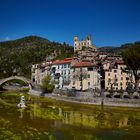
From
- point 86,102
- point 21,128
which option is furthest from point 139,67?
point 21,128

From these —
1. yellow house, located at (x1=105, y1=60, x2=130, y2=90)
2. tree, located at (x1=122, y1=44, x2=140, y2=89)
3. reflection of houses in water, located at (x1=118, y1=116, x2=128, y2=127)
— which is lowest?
reflection of houses in water, located at (x1=118, y1=116, x2=128, y2=127)

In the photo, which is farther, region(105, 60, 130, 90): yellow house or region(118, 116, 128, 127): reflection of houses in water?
region(105, 60, 130, 90): yellow house

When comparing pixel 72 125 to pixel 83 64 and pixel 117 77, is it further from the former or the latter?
pixel 83 64

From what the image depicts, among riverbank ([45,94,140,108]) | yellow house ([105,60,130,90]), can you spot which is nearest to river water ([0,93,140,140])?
riverbank ([45,94,140,108])

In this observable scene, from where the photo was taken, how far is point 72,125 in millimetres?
58219

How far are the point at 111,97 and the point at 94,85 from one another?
1070 inches

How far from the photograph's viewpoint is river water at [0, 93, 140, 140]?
48.7 metres

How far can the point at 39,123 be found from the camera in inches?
2347

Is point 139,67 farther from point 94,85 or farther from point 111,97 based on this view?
point 94,85

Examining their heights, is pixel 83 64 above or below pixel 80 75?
above

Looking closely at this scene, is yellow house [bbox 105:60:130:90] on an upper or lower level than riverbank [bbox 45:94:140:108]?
upper

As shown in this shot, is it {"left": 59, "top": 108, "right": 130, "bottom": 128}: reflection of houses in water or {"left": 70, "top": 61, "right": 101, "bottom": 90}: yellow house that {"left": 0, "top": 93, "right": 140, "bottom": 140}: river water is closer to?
{"left": 59, "top": 108, "right": 130, "bottom": 128}: reflection of houses in water

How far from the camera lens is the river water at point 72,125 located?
4872 cm

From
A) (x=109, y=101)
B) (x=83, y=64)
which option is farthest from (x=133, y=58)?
(x=83, y=64)
